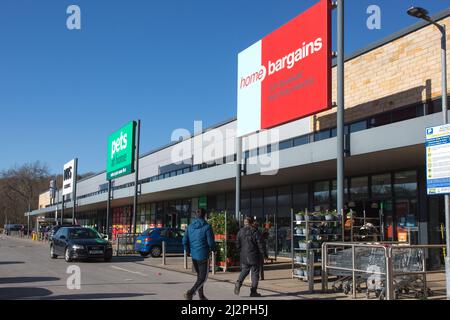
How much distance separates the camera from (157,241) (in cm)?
2558

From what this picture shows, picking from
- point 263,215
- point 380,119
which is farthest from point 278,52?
point 263,215

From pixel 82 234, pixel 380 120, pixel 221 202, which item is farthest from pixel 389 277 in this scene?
pixel 221 202

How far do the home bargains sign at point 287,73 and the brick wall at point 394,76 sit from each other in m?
2.49

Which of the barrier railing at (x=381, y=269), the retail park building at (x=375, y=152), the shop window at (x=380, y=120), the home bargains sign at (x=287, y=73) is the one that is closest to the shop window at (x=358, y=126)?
the retail park building at (x=375, y=152)

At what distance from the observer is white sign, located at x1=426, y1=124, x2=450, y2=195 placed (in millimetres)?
9742

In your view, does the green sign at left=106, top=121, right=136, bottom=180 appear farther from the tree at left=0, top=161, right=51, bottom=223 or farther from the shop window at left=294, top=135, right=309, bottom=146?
the tree at left=0, top=161, right=51, bottom=223

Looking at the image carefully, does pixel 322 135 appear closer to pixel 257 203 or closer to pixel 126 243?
pixel 257 203

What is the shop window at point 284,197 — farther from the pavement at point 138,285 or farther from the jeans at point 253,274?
the jeans at point 253,274

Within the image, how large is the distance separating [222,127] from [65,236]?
11352 millimetres

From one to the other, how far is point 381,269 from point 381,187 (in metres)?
8.81

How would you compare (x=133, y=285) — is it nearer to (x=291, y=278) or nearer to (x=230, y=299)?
(x=230, y=299)

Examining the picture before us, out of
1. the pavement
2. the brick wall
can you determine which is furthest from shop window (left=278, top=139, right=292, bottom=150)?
the pavement

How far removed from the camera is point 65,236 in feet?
71.9
